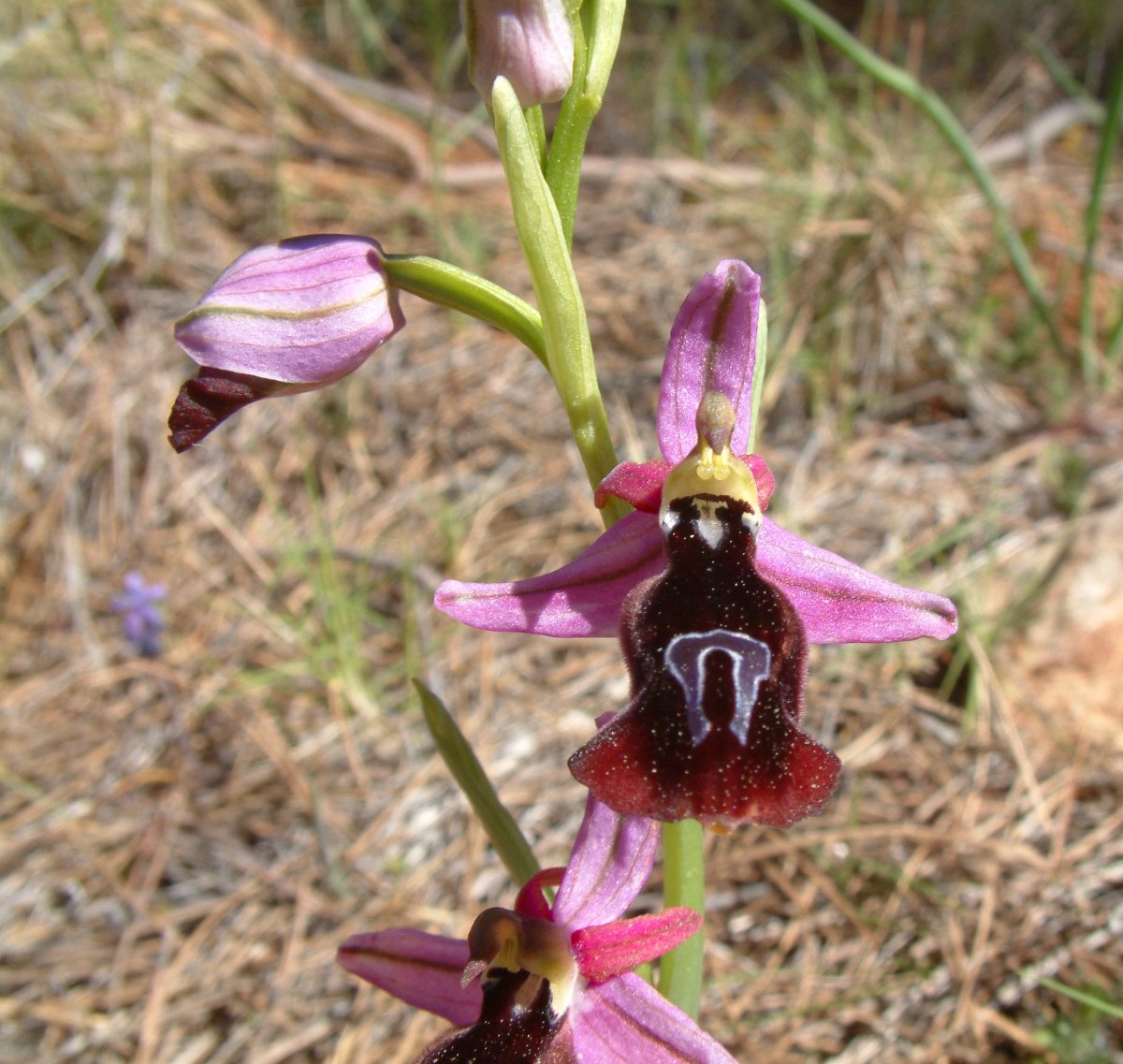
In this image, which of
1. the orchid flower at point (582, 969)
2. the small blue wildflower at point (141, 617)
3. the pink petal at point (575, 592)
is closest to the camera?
the pink petal at point (575, 592)

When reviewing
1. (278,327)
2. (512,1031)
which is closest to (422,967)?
(512,1031)

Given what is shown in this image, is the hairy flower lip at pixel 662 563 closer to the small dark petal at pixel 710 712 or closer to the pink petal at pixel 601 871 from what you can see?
the small dark petal at pixel 710 712

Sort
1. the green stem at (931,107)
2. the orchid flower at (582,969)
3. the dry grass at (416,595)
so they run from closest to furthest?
the orchid flower at (582,969) < the dry grass at (416,595) < the green stem at (931,107)

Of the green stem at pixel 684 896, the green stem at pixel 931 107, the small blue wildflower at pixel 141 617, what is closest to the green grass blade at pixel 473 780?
the green stem at pixel 684 896

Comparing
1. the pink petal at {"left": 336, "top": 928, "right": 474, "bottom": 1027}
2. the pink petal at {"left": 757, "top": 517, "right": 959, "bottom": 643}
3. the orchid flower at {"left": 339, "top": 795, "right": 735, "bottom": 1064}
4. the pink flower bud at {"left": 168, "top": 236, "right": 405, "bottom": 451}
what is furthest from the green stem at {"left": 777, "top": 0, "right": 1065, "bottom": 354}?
the pink petal at {"left": 336, "top": 928, "right": 474, "bottom": 1027}

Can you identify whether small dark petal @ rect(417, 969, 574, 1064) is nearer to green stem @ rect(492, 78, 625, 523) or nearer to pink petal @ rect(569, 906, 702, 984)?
pink petal @ rect(569, 906, 702, 984)

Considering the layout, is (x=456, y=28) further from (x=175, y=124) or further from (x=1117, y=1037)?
(x=1117, y=1037)
